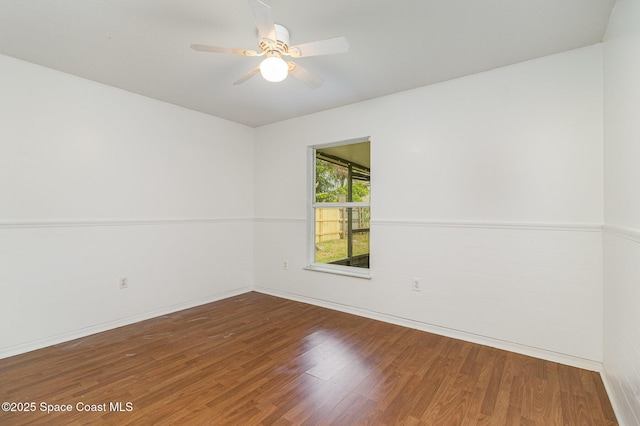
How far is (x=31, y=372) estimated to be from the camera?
212cm

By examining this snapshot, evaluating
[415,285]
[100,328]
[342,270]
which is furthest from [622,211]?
[100,328]

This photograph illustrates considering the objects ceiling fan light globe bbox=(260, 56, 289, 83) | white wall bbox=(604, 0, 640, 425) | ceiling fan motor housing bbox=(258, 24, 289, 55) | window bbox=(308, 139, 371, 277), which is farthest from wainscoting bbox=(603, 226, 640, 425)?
ceiling fan motor housing bbox=(258, 24, 289, 55)

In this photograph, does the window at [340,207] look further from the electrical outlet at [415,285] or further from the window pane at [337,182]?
the electrical outlet at [415,285]

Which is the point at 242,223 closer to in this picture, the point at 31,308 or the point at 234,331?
the point at 234,331

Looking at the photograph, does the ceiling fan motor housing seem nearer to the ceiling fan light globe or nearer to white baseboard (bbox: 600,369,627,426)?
the ceiling fan light globe

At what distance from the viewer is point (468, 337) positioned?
8.81 feet

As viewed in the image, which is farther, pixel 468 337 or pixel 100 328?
pixel 100 328

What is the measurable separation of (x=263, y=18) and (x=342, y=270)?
2776 millimetres

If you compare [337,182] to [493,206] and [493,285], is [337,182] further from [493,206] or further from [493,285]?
[493,285]

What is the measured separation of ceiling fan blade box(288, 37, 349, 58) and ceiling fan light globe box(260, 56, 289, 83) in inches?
4.3

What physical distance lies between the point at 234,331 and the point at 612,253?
3.07m

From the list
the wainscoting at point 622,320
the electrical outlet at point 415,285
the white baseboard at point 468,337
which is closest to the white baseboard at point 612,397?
the wainscoting at point 622,320

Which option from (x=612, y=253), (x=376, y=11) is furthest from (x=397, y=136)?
(x=612, y=253)

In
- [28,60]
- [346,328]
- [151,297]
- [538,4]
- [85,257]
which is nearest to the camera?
[538,4]
